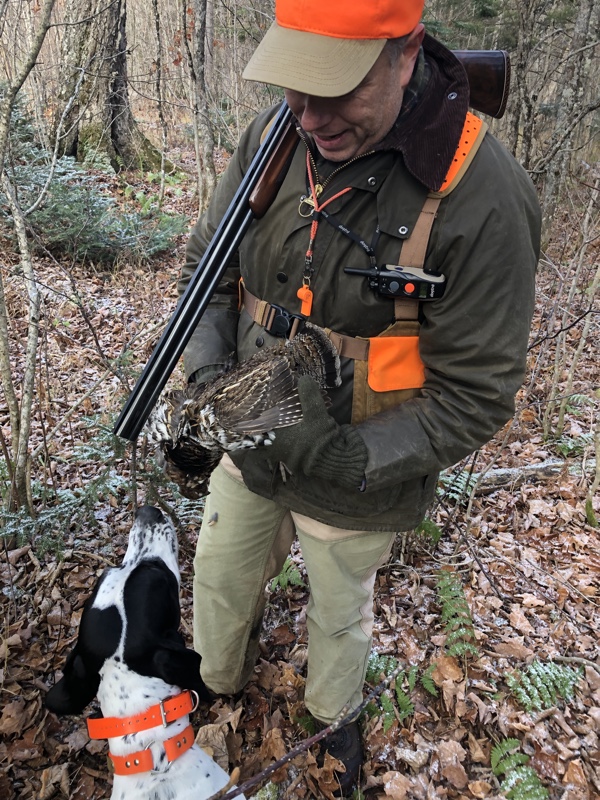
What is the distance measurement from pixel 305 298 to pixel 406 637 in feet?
9.20

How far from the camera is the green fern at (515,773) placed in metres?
2.84

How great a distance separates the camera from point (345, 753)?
313 centimetres

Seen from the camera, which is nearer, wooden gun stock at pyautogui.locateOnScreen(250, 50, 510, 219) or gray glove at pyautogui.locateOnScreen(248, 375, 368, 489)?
gray glove at pyautogui.locateOnScreen(248, 375, 368, 489)

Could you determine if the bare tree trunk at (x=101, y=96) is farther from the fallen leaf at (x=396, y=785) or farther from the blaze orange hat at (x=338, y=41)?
the fallen leaf at (x=396, y=785)

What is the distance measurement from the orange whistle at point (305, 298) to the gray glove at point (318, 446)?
34 cm

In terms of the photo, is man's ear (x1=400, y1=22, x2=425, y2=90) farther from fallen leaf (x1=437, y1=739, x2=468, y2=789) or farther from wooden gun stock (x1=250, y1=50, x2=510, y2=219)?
fallen leaf (x1=437, y1=739, x2=468, y2=789)

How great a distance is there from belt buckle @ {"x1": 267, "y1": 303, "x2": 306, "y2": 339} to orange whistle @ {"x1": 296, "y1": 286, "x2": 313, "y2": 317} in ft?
0.13

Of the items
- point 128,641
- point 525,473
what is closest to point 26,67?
point 128,641

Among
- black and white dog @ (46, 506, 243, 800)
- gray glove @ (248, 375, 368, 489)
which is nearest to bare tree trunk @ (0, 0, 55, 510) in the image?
black and white dog @ (46, 506, 243, 800)

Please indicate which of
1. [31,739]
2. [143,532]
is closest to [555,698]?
[143,532]

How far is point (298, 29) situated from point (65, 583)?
3868mm

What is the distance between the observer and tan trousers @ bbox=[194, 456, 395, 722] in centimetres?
271

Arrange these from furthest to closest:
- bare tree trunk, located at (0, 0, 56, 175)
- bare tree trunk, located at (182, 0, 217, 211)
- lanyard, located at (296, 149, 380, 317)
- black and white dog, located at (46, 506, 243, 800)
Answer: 1. bare tree trunk, located at (182, 0, 217, 211)
2. bare tree trunk, located at (0, 0, 56, 175)
3. black and white dog, located at (46, 506, 243, 800)
4. lanyard, located at (296, 149, 380, 317)

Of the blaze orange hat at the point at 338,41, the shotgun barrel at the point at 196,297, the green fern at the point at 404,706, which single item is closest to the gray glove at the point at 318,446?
the shotgun barrel at the point at 196,297
